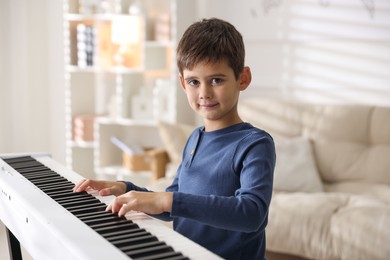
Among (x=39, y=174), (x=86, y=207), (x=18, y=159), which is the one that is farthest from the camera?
(x=18, y=159)

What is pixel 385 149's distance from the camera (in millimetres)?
3590

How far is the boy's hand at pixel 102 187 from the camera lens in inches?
57.4

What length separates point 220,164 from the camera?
1408 millimetres

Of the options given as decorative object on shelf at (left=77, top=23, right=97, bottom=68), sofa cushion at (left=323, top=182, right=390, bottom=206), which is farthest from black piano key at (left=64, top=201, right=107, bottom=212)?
decorative object on shelf at (left=77, top=23, right=97, bottom=68)

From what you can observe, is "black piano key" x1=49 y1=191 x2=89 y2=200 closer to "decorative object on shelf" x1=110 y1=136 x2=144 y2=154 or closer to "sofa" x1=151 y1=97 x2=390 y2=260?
"sofa" x1=151 y1=97 x2=390 y2=260

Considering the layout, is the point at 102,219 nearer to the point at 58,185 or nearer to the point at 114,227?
the point at 114,227

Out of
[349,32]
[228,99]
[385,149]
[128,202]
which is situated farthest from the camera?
[349,32]

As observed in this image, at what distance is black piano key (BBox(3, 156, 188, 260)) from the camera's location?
3.44 ft

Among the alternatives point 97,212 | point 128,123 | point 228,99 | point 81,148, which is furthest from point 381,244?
point 81,148

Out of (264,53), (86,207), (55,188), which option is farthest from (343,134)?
(86,207)

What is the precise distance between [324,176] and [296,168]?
0.25 metres

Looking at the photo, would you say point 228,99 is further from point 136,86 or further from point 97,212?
point 136,86

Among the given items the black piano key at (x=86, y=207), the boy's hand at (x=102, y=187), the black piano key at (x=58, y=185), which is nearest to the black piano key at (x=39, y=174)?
the black piano key at (x=58, y=185)

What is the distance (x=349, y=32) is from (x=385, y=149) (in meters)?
0.92
